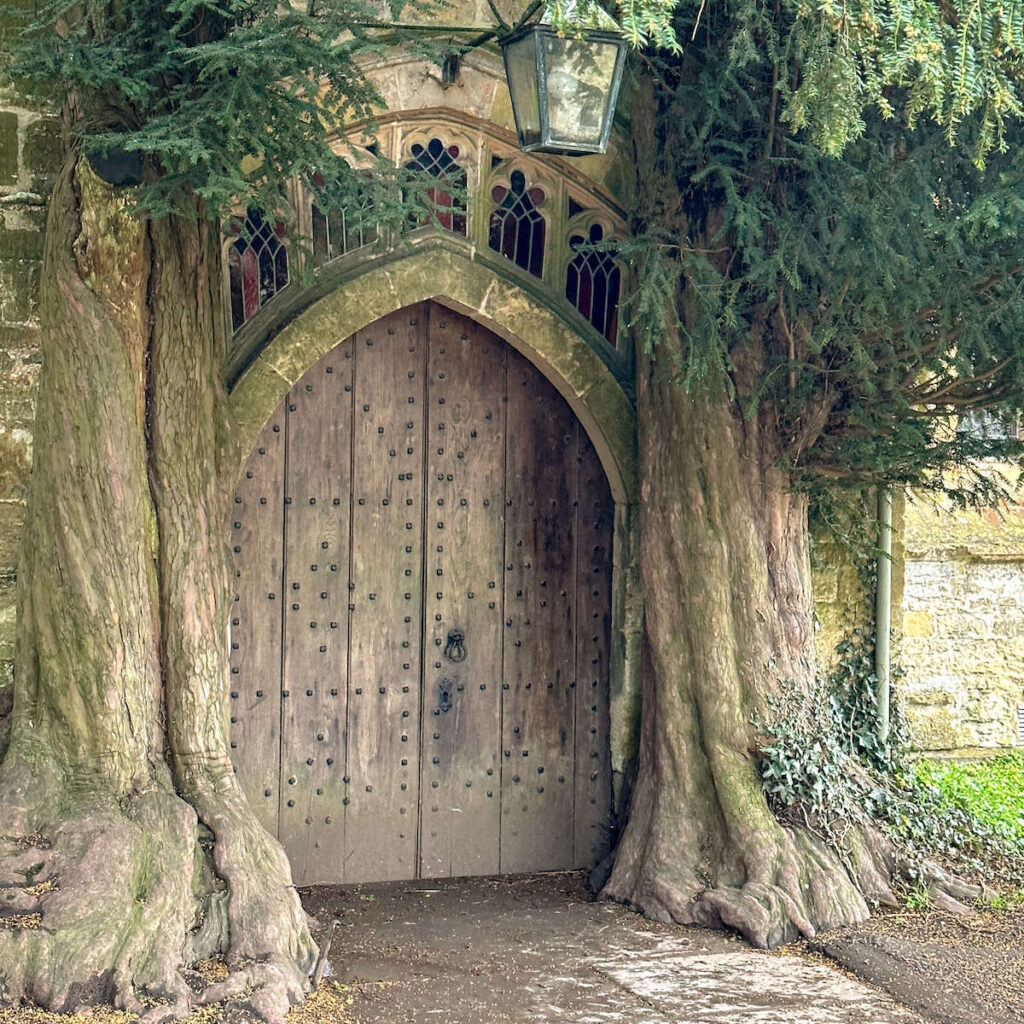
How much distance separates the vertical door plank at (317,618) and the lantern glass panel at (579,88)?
64.4 inches

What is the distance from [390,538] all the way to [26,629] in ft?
5.50

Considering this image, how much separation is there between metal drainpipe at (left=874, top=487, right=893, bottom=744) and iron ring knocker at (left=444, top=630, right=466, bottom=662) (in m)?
1.94

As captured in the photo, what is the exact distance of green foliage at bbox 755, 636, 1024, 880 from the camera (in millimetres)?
5391

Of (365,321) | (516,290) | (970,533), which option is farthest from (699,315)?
(970,533)

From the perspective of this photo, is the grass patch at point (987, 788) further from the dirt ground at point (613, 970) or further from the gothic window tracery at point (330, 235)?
the gothic window tracery at point (330, 235)

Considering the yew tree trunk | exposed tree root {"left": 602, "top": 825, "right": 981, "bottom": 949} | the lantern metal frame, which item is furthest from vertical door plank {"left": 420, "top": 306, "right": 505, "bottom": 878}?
the lantern metal frame

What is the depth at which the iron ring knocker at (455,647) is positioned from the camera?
586 centimetres

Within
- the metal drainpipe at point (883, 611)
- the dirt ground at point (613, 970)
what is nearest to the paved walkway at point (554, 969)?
the dirt ground at point (613, 970)

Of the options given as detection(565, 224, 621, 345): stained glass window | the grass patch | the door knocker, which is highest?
detection(565, 224, 621, 345): stained glass window

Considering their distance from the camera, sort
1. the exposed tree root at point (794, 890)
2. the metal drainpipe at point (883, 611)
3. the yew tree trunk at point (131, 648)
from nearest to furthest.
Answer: the yew tree trunk at point (131, 648), the exposed tree root at point (794, 890), the metal drainpipe at point (883, 611)

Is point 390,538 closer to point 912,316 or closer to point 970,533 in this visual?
point 912,316

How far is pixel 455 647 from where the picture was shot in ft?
19.2

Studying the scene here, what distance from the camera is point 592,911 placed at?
5391mm

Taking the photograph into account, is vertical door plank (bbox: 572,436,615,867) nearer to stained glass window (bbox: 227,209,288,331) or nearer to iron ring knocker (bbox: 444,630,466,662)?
iron ring knocker (bbox: 444,630,466,662)
